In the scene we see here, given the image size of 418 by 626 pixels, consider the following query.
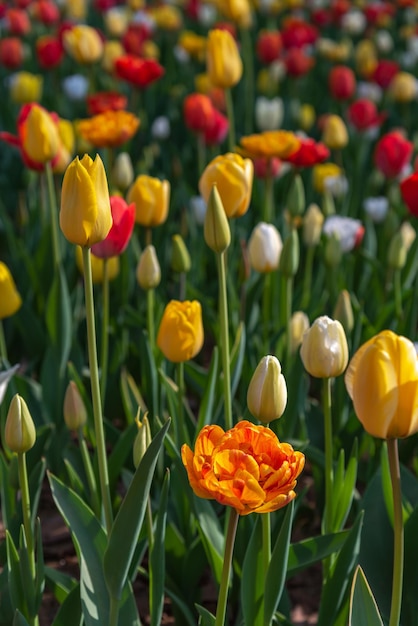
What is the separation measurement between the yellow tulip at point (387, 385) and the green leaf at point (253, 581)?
0.34m

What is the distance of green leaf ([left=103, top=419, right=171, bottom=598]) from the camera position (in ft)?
3.40

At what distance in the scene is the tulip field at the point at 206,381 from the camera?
1135 millimetres

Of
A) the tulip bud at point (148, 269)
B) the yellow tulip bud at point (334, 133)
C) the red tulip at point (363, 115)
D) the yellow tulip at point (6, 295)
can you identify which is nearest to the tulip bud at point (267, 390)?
the tulip bud at point (148, 269)

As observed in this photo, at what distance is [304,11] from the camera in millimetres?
6898

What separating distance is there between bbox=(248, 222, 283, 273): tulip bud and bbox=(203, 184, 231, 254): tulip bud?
532 mm

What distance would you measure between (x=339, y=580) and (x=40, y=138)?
3.93ft

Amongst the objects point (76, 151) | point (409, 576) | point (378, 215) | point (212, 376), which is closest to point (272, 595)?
point (409, 576)

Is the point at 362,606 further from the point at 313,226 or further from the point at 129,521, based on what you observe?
the point at 313,226

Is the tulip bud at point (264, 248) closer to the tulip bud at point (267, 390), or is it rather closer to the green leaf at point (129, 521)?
the tulip bud at point (267, 390)

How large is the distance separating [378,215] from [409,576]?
180cm

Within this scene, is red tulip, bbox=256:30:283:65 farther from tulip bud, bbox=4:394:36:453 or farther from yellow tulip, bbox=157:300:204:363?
tulip bud, bbox=4:394:36:453

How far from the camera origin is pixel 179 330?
5.09 feet

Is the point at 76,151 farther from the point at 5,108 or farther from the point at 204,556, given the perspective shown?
the point at 204,556

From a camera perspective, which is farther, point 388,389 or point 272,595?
point 272,595
